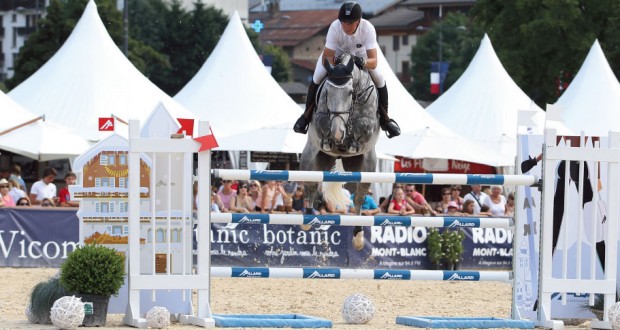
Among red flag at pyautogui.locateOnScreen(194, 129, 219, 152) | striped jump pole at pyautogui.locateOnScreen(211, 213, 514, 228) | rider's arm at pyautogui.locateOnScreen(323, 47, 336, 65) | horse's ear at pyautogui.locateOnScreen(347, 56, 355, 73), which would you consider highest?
rider's arm at pyautogui.locateOnScreen(323, 47, 336, 65)

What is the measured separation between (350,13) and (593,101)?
1552 centimetres

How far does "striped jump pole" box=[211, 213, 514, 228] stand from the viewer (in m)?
8.55

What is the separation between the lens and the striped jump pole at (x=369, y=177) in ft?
27.9

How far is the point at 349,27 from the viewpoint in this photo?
10172 millimetres

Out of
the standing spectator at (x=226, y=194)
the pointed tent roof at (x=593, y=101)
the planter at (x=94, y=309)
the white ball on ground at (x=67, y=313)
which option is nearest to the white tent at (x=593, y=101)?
the pointed tent roof at (x=593, y=101)

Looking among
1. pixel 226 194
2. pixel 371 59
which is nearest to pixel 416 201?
pixel 226 194

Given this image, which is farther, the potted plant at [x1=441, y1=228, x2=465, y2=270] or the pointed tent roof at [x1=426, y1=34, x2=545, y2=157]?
the pointed tent roof at [x1=426, y1=34, x2=545, y2=157]

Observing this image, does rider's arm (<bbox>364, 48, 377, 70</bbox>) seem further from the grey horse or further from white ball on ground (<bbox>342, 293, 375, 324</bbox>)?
white ball on ground (<bbox>342, 293, 375, 324</bbox>)

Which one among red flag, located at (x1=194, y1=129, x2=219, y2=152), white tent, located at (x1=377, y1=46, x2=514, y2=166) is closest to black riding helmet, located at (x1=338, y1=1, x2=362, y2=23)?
red flag, located at (x1=194, y1=129, x2=219, y2=152)

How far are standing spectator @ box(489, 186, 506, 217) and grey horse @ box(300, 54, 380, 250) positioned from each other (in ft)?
26.2

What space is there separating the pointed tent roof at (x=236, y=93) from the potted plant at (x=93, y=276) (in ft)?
41.9

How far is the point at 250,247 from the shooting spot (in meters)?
16.7

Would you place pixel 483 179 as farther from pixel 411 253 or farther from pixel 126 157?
pixel 411 253

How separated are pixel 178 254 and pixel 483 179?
2.19 m
